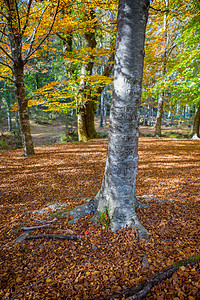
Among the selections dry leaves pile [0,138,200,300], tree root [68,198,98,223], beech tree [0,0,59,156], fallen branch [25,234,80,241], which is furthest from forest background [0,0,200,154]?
fallen branch [25,234,80,241]

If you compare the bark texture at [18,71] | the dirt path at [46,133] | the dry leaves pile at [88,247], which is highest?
the bark texture at [18,71]

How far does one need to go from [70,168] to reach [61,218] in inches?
120

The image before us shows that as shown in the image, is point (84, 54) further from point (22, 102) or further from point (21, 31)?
point (22, 102)

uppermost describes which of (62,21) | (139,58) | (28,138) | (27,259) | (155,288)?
(62,21)

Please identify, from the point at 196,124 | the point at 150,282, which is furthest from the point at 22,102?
the point at 196,124

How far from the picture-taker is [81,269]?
5.81 ft

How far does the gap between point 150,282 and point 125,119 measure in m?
1.86

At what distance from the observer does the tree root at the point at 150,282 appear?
1378mm

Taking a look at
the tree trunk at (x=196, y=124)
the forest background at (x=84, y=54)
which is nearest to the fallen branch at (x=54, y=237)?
the forest background at (x=84, y=54)

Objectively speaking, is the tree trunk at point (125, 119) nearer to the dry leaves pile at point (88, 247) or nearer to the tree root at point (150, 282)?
the dry leaves pile at point (88, 247)

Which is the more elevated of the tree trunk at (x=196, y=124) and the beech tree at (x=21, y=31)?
the beech tree at (x=21, y=31)

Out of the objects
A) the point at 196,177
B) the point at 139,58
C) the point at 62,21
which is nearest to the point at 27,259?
the point at 139,58

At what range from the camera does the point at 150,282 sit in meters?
1.48

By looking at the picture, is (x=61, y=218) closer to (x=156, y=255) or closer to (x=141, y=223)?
(x=141, y=223)
